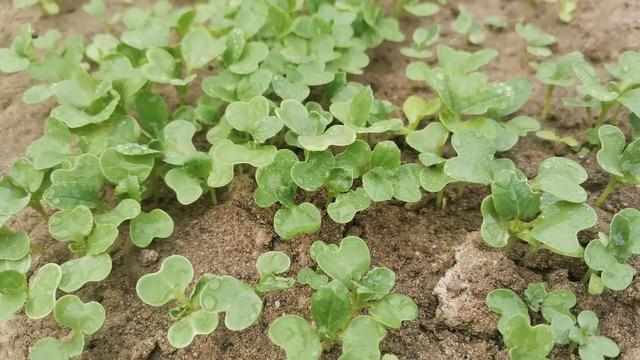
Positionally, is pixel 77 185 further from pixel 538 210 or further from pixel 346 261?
pixel 538 210

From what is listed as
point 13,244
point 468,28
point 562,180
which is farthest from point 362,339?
point 468,28

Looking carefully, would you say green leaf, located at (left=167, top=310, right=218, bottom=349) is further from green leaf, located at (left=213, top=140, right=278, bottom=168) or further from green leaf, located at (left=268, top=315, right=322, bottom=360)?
green leaf, located at (left=213, top=140, right=278, bottom=168)

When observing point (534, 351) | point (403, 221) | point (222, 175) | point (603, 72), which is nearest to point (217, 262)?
point (222, 175)

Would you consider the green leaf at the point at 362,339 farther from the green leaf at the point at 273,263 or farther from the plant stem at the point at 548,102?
the plant stem at the point at 548,102

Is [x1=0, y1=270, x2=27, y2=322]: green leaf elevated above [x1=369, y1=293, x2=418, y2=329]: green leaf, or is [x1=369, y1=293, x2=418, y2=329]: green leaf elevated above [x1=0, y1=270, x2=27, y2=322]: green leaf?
[x1=369, y1=293, x2=418, y2=329]: green leaf

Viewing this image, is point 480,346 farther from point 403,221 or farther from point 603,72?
point 603,72

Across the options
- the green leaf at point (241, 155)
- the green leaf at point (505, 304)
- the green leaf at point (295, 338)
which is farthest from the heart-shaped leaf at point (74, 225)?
the green leaf at point (505, 304)

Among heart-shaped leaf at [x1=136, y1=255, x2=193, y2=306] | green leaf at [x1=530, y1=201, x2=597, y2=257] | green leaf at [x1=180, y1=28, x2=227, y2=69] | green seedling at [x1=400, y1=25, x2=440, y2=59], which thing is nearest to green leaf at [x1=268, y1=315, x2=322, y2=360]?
heart-shaped leaf at [x1=136, y1=255, x2=193, y2=306]

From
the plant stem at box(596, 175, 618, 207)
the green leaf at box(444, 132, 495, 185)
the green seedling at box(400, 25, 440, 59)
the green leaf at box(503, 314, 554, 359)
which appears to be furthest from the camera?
the green seedling at box(400, 25, 440, 59)
